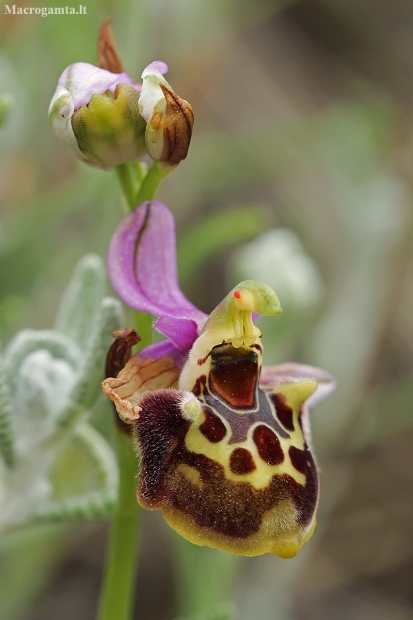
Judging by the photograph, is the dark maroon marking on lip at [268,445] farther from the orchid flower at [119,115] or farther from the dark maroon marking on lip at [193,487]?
the orchid flower at [119,115]

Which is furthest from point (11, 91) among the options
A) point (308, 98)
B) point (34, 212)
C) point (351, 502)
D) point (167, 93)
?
point (308, 98)

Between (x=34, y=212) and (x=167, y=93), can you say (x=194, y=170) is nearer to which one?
(x=34, y=212)

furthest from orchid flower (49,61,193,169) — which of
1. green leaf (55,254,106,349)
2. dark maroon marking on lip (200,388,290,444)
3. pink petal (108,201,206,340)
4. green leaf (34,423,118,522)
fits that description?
green leaf (34,423,118,522)

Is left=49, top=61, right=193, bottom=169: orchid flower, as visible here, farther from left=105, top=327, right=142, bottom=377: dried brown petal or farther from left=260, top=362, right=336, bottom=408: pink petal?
left=260, top=362, right=336, bottom=408: pink petal

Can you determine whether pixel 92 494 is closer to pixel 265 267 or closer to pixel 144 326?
pixel 144 326

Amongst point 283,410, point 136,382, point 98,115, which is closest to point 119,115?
point 98,115

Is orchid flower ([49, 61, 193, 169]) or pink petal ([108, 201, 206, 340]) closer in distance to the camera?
orchid flower ([49, 61, 193, 169])
